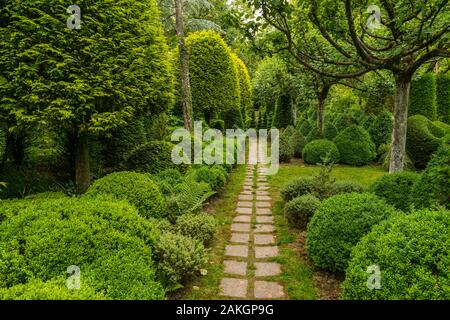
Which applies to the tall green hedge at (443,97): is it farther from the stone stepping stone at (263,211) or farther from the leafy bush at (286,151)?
the stone stepping stone at (263,211)

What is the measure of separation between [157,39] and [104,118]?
101 inches

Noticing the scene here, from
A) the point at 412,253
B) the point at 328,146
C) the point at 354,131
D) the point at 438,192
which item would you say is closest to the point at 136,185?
the point at 412,253

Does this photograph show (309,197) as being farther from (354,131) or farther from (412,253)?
(354,131)

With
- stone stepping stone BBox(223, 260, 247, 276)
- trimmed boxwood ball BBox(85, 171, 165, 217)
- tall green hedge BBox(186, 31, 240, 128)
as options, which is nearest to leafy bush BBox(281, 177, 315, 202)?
stone stepping stone BBox(223, 260, 247, 276)

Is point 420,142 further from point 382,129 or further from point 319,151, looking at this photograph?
point 319,151

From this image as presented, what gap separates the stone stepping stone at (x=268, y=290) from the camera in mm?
4316

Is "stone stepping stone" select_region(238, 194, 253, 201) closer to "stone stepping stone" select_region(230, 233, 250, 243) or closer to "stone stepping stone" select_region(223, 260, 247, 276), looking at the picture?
"stone stepping stone" select_region(230, 233, 250, 243)

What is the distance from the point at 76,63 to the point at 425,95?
14.6 metres

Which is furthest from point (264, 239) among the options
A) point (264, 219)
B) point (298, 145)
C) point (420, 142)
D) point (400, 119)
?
point (298, 145)

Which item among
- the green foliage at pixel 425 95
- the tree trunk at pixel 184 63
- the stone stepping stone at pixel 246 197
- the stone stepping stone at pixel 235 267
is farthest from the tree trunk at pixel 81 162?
the green foliage at pixel 425 95

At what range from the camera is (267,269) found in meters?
5.11

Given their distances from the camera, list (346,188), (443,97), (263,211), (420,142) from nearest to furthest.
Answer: (346,188)
(263,211)
(420,142)
(443,97)

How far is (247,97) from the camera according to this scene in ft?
104

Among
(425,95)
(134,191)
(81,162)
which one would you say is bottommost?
(134,191)
